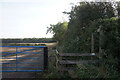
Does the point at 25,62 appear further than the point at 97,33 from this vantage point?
Yes

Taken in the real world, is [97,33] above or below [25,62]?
above

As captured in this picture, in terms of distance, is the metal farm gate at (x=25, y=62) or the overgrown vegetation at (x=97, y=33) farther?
the metal farm gate at (x=25, y=62)

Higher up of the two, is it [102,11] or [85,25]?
[102,11]

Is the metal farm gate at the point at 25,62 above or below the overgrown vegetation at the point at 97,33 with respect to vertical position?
below

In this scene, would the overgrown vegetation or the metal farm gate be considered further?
the metal farm gate

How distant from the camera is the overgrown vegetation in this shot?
509cm

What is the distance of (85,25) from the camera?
27.2 ft

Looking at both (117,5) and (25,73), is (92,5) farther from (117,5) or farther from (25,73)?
(25,73)

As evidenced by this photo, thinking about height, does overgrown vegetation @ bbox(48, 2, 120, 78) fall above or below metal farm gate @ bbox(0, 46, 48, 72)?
above

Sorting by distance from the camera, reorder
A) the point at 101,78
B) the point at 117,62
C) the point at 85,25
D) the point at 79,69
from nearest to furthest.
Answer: the point at 101,78 < the point at 79,69 < the point at 117,62 < the point at 85,25

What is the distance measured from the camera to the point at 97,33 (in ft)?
22.0

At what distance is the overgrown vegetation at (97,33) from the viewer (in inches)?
200

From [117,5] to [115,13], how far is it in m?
0.60

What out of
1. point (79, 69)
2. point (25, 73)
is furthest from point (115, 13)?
point (25, 73)
